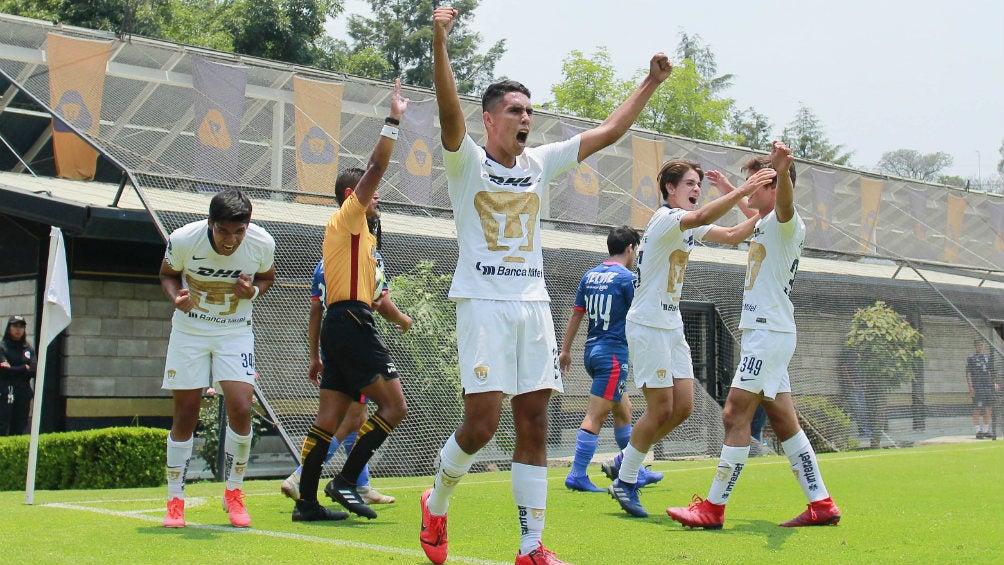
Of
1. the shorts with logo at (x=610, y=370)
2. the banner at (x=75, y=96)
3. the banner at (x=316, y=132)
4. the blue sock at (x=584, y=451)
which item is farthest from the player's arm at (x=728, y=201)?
the banner at (x=316, y=132)

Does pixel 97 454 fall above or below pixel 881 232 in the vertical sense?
below

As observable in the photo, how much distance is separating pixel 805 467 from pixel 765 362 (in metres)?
0.72

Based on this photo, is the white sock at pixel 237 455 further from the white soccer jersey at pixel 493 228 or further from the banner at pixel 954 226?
the banner at pixel 954 226

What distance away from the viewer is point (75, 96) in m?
13.0

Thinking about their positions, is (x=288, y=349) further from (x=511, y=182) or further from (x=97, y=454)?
(x=511, y=182)

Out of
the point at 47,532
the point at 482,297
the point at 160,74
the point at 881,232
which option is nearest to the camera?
the point at 482,297

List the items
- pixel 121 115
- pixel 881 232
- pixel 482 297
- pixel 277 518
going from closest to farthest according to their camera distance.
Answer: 1. pixel 482 297
2. pixel 277 518
3. pixel 121 115
4. pixel 881 232

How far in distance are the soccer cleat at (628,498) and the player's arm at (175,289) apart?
9.59 feet

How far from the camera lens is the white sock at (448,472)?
14.9ft

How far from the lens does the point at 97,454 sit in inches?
385

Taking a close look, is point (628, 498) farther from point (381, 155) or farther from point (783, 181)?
point (381, 155)

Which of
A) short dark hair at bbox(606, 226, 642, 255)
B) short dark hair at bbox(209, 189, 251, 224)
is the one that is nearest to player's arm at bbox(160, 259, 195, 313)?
short dark hair at bbox(209, 189, 251, 224)

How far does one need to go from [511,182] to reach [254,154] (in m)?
10.6

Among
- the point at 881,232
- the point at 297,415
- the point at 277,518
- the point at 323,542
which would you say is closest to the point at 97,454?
the point at 297,415
